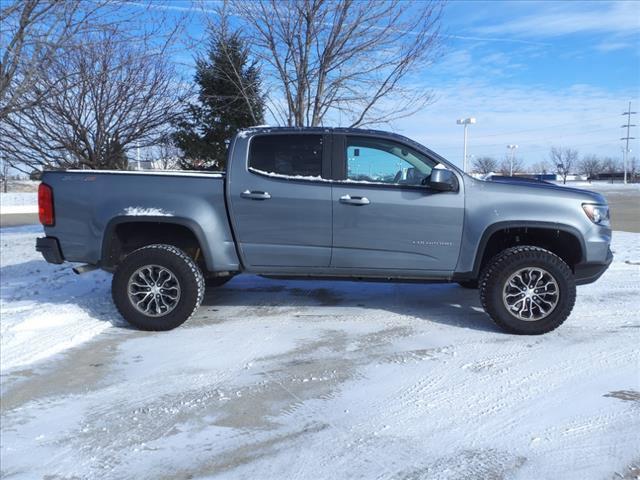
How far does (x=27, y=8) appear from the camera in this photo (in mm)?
6043

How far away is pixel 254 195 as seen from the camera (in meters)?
4.80

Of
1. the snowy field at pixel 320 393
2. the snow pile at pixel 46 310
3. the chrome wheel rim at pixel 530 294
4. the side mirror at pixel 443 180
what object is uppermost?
the side mirror at pixel 443 180

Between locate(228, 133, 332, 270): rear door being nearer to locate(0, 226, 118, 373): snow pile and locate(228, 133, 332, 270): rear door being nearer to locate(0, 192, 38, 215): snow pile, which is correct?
locate(0, 226, 118, 373): snow pile

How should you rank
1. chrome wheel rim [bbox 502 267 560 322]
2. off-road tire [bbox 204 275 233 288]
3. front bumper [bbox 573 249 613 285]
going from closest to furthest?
chrome wheel rim [bbox 502 267 560 322], front bumper [bbox 573 249 613 285], off-road tire [bbox 204 275 233 288]

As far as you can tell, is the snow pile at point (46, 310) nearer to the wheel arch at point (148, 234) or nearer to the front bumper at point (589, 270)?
the wheel arch at point (148, 234)

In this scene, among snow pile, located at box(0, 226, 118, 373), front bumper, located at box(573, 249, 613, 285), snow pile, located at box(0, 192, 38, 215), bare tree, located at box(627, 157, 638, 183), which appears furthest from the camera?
bare tree, located at box(627, 157, 638, 183)

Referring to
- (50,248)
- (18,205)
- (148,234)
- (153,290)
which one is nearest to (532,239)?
(153,290)

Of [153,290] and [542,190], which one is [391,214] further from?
[153,290]

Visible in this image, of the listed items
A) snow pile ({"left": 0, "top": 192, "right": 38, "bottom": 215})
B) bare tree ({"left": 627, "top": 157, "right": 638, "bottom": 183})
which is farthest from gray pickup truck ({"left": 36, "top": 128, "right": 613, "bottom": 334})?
bare tree ({"left": 627, "top": 157, "right": 638, "bottom": 183})

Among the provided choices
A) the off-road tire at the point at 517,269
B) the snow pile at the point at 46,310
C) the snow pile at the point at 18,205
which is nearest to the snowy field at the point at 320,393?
the snow pile at the point at 46,310

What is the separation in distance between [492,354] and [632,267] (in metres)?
4.72

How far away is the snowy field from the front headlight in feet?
3.26

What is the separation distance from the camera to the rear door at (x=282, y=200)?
4812 millimetres

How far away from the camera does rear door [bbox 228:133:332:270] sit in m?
4.81
